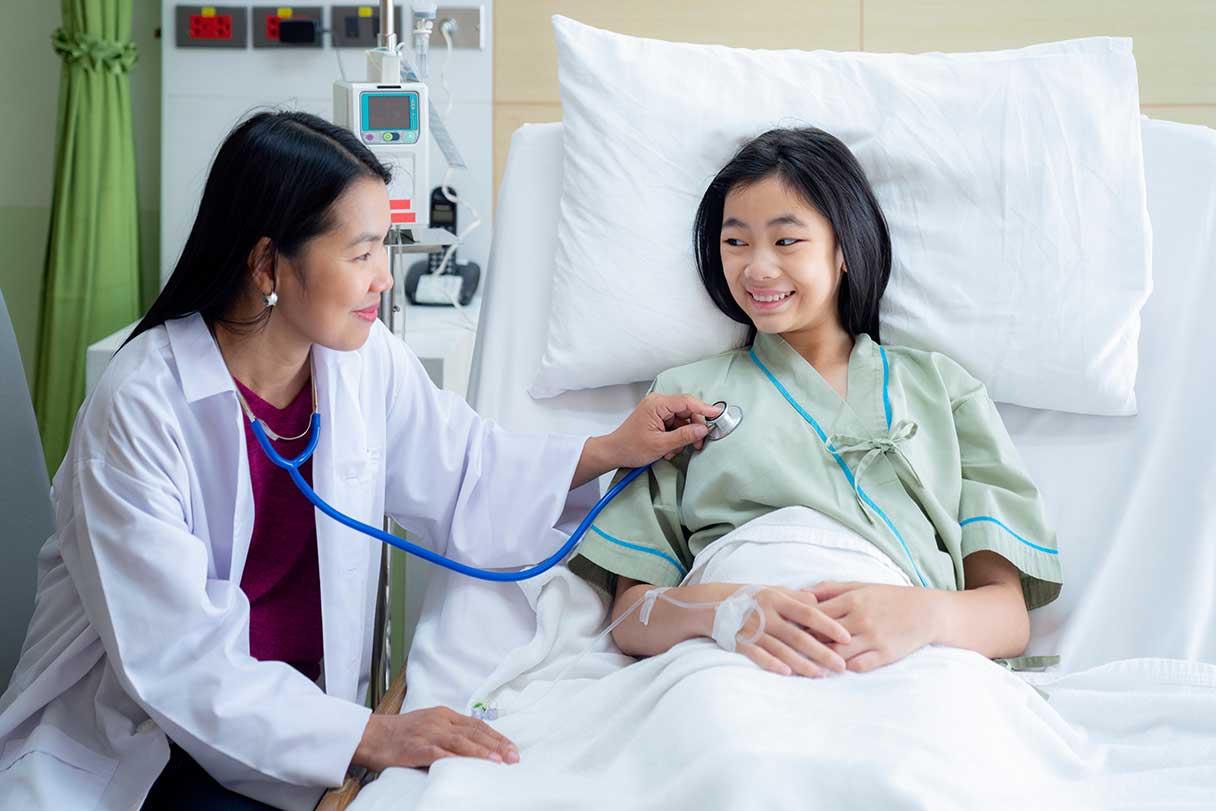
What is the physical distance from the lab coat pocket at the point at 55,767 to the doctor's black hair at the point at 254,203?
46cm

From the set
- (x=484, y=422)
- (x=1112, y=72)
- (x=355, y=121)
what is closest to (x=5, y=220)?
(x=355, y=121)

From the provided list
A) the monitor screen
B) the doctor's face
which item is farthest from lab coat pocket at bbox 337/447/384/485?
the monitor screen

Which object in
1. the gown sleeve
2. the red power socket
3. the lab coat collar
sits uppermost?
the red power socket

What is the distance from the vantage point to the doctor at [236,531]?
1.22m

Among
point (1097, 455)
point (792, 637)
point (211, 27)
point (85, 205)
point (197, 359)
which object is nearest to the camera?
point (792, 637)

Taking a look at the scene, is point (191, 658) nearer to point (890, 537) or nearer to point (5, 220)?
point (890, 537)

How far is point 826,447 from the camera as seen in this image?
149 centimetres

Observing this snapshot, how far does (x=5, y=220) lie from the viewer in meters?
3.06

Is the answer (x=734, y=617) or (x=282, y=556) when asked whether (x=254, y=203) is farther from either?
(x=734, y=617)

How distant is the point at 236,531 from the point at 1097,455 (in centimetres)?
117

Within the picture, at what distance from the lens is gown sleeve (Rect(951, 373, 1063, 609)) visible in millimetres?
1443

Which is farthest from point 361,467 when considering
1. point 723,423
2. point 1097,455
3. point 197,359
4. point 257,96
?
point 257,96

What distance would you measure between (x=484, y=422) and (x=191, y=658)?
546mm

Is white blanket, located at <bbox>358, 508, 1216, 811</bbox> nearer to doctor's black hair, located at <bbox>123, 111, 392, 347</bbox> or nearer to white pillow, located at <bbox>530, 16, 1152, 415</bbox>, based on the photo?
white pillow, located at <bbox>530, 16, 1152, 415</bbox>
